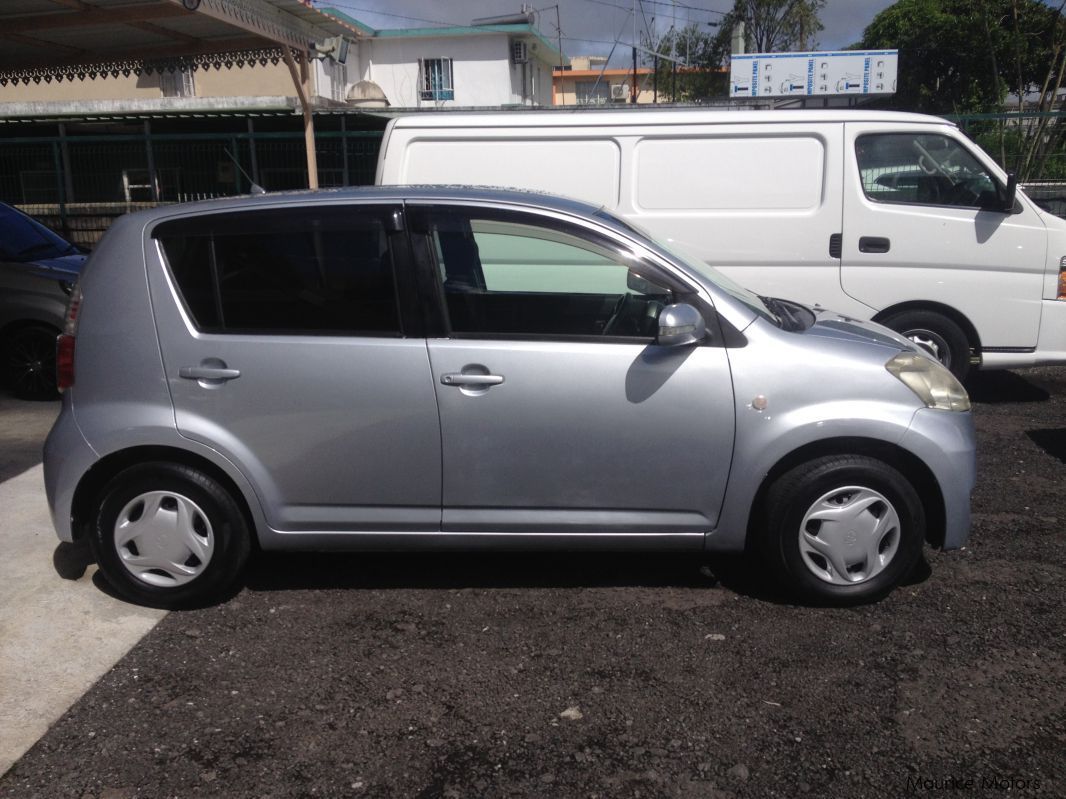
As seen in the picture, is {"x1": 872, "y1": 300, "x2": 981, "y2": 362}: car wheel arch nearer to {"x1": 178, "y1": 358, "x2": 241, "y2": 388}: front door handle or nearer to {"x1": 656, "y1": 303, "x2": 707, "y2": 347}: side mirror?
{"x1": 656, "y1": 303, "x2": 707, "y2": 347}: side mirror

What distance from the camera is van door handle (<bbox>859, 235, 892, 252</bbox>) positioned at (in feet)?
24.4

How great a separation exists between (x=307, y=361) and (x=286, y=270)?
404 millimetres

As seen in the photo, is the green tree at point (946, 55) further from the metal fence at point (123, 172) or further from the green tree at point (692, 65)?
the metal fence at point (123, 172)

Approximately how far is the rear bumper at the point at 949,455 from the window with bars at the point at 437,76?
1409 inches

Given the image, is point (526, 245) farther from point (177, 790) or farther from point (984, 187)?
point (984, 187)

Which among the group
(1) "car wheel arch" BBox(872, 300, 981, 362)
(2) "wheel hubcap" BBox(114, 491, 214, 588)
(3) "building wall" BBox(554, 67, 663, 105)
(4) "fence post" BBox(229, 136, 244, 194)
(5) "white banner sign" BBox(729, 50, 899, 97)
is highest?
(3) "building wall" BBox(554, 67, 663, 105)

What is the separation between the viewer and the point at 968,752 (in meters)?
3.16

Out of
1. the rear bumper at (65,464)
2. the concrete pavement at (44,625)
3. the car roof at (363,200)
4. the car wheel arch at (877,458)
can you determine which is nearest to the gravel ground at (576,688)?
the concrete pavement at (44,625)

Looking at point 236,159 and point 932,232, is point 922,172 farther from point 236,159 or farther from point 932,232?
point 236,159

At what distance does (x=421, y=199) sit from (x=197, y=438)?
134 centimetres

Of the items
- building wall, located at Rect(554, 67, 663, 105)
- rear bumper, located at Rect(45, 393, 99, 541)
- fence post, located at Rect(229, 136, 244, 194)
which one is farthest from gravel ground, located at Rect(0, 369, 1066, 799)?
building wall, located at Rect(554, 67, 663, 105)

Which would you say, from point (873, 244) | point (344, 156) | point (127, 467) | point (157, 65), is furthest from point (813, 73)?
point (127, 467)

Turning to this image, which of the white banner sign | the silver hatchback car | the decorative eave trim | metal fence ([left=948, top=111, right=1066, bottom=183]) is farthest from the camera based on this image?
the white banner sign

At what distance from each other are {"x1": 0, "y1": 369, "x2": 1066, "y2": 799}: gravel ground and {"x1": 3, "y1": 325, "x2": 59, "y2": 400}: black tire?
14.7 ft
